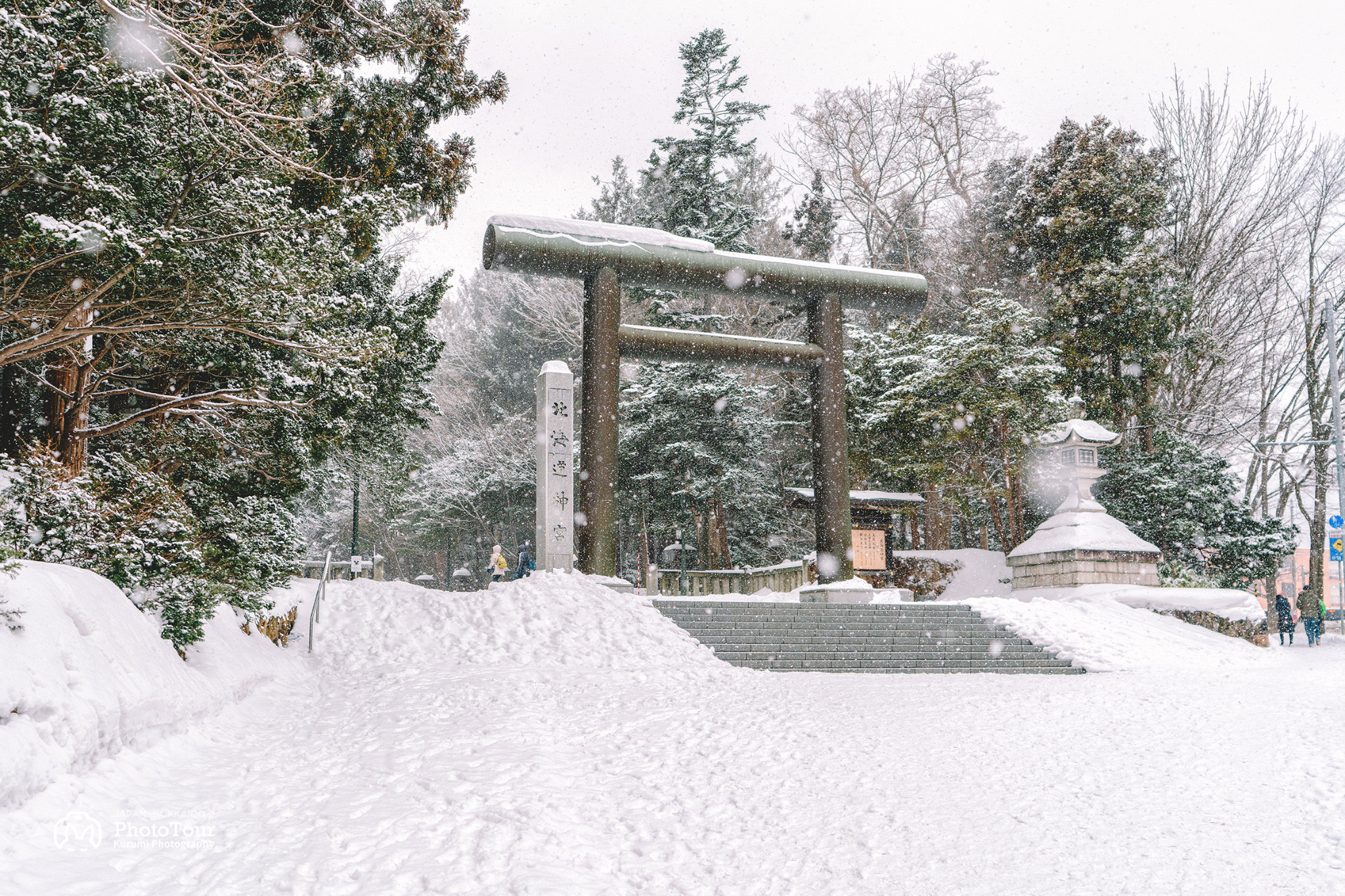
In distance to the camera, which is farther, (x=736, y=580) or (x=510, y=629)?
(x=736, y=580)

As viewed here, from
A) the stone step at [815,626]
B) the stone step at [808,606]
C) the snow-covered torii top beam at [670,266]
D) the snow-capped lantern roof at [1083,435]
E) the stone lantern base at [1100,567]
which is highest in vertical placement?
the snow-covered torii top beam at [670,266]

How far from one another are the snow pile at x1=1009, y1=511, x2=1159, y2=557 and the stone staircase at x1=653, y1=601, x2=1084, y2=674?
428 cm

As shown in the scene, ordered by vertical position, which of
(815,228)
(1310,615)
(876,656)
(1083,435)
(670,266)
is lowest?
(1310,615)

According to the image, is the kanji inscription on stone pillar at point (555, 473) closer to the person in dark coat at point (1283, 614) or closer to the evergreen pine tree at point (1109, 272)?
the person in dark coat at point (1283, 614)

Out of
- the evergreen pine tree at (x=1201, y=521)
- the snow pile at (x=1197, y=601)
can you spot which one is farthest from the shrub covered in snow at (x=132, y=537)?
the evergreen pine tree at (x=1201, y=521)

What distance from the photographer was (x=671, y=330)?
14352mm

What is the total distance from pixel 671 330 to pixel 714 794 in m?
10.5

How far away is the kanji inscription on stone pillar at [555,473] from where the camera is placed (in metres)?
13.4

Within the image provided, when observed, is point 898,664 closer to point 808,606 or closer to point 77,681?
point 808,606

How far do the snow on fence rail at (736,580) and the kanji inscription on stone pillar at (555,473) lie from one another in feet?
19.9

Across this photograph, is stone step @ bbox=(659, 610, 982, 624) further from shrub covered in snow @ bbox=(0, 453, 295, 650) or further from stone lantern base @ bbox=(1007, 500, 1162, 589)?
shrub covered in snow @ bbox=(0, 453, 295, 650)

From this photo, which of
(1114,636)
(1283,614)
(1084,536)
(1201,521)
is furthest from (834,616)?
(1201,521)

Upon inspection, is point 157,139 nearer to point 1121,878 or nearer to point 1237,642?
point 1121,878

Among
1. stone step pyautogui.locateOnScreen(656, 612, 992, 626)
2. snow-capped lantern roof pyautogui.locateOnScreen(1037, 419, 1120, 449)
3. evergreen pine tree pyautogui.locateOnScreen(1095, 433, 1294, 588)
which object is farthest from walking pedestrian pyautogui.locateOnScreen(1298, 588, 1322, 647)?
stone step pyautogui.locateOnScreen(656, 612, 992, 626)
